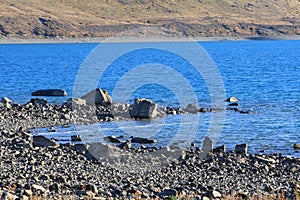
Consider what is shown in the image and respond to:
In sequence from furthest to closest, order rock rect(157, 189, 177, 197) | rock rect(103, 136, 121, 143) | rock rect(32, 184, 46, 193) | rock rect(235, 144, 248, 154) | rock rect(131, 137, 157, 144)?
1. rock rect(103, 136, 121, 143)
2. rock rect(131, 137, 157, 144)
3. rock rect(235, 144, 248, 154)
4. rock rect(157, 189, 177, 197)
5. rock rect(32, 184, 46, 193)

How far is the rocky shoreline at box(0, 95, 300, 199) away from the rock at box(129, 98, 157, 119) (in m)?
9.19

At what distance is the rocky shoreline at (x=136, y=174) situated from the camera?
17609 mm

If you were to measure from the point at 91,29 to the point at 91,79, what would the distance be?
124467 millimetres

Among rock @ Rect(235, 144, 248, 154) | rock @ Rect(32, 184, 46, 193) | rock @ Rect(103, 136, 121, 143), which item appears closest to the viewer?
rock @ Rect(32, 184, 46, 193)

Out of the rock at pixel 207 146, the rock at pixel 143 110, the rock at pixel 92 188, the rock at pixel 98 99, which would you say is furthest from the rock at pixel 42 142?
the rock at pixel 98 99

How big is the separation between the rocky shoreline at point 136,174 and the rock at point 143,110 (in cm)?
919

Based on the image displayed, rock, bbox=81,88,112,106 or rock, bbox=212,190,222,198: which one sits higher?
rock, bbox=81,88,112,106

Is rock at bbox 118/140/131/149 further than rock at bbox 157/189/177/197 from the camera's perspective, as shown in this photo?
Yes

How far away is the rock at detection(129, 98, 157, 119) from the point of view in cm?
3591

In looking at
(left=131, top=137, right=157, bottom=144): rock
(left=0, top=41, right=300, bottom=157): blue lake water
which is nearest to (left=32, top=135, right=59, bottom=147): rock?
(left=0, top=41, right=300, bottom=157): blue lake water

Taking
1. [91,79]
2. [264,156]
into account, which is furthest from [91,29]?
[264,156]

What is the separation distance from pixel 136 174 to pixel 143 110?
604 inches

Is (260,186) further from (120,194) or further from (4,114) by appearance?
(4,114)

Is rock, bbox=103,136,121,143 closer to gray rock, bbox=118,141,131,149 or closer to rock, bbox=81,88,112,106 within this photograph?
gray rock, bbox=118,141,131,149
